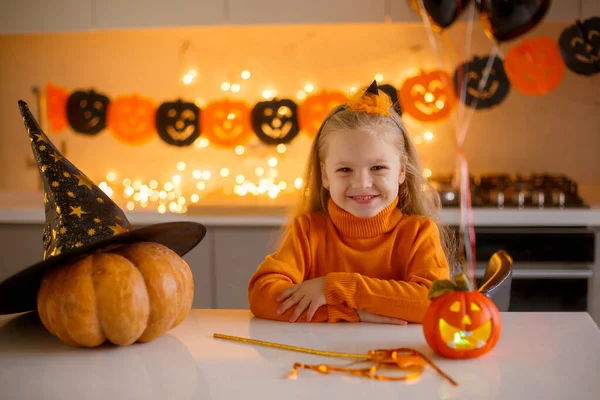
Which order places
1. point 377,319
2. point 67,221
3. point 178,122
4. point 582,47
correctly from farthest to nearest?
point 178,122, point 582,47, point 377,319, point 67,221

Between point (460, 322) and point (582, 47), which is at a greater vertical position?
point (582, 47)

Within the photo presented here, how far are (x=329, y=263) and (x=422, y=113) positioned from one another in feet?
5.46

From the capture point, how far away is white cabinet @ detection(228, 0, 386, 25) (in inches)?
111

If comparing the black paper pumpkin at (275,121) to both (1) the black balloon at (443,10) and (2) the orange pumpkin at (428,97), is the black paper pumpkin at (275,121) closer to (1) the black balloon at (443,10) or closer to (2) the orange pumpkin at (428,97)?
(2) the orange pumpkin at (428,97)

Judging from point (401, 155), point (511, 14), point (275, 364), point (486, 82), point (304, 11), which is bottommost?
point (275, 364)

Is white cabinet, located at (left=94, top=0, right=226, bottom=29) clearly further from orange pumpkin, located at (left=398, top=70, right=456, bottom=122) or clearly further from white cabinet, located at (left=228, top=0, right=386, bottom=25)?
orange pumpkin, located at (left=398, top=70, right=456, bottom=122)

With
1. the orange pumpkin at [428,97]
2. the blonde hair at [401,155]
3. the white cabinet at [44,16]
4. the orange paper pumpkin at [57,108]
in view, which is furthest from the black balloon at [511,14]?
the orange paper pumpkin at [57,108]

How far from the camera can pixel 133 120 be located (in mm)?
3250

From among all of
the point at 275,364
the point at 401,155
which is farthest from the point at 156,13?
the point at 275,364

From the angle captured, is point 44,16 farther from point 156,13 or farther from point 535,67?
point 535,67

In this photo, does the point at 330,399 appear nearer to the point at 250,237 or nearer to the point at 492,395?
the point at 492,395

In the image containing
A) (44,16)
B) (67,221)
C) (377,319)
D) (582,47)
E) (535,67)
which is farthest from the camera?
(44,16)

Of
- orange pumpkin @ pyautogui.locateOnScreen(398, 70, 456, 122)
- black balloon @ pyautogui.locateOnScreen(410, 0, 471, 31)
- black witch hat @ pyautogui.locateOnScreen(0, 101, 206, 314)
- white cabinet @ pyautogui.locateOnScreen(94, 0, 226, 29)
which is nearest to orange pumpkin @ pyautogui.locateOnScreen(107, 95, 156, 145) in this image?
white cabinet @ pyautogui.locateOnScreen(94, 0, 226, 29)

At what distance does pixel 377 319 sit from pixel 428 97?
6.32ft
